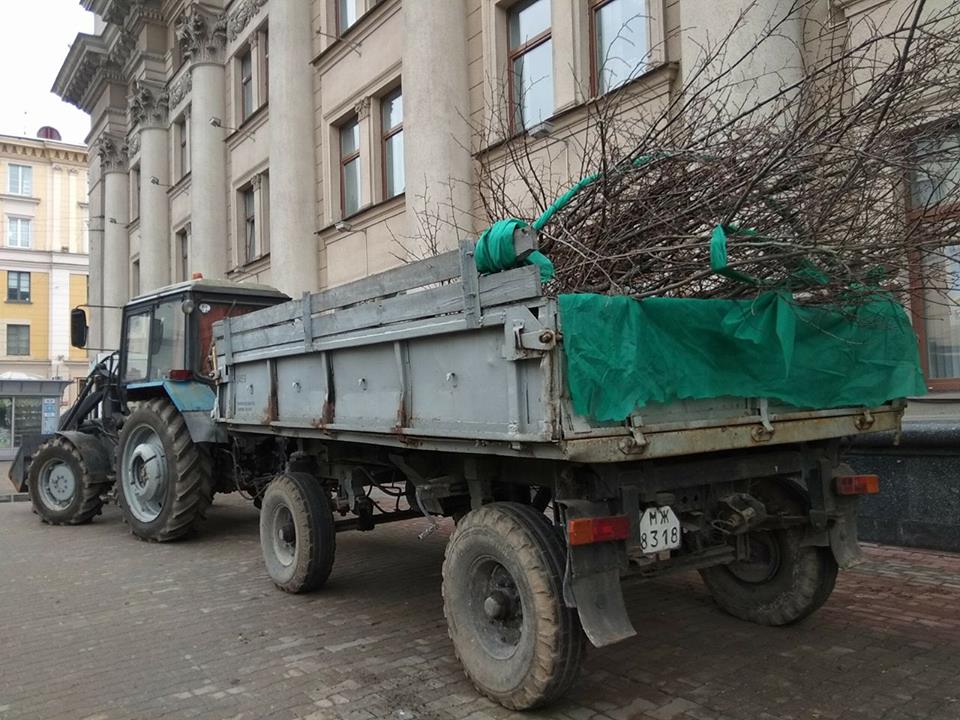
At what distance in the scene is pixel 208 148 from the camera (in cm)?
1945

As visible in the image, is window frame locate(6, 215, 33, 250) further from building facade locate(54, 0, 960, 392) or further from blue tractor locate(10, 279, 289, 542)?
blue tractor locate(10, 279, 289, 542)

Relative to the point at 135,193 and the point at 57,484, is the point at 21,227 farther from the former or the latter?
the point at 57,484

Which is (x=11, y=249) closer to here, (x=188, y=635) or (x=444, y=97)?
(x=444, y=97)

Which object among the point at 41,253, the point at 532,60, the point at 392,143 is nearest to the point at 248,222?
the point at 392,143

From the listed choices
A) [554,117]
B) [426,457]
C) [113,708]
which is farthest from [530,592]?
[554,117]

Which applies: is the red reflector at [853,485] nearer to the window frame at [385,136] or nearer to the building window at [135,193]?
the window frame at [385,136]

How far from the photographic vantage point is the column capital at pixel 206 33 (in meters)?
19.6

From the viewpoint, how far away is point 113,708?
382cm

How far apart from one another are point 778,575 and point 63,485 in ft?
28.7

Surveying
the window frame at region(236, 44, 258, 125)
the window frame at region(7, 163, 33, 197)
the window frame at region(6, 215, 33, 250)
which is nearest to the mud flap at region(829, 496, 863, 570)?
the window frame at region(236, 44, 258, 125)

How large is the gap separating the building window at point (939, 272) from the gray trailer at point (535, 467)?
0.90m

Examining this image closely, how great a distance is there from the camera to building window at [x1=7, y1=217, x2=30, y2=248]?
49.8 m

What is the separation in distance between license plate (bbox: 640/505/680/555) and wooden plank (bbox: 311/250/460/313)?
151 cm

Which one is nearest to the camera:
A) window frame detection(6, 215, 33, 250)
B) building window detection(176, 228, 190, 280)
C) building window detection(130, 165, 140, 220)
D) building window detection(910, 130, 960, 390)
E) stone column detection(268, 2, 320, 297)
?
building window detection(910, 130, 960, 390)
